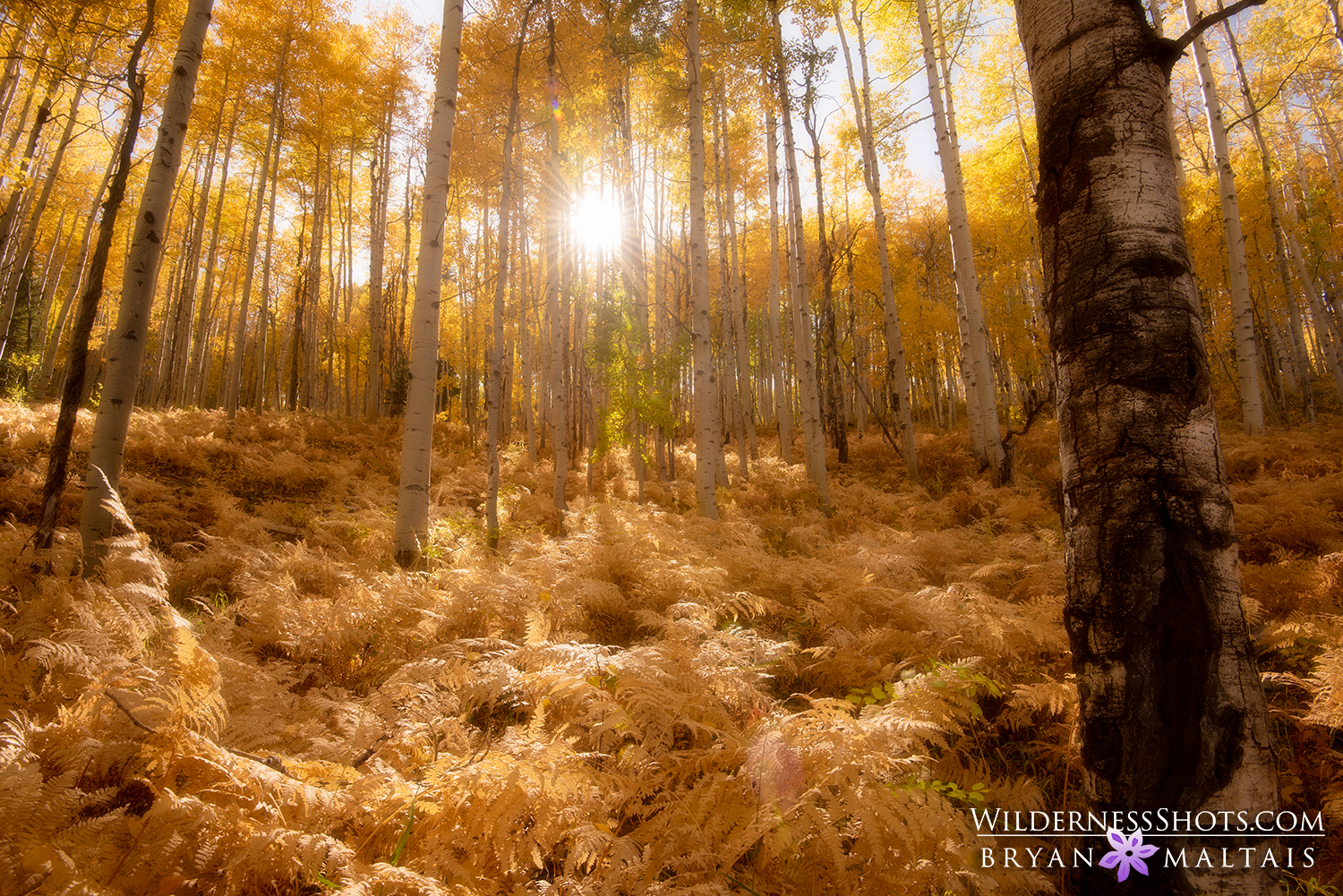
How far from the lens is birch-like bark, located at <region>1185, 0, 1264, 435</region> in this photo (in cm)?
975

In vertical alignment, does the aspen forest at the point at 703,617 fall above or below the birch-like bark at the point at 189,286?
below

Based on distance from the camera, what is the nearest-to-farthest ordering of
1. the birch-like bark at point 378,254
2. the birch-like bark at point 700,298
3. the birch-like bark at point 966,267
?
the birch-like bark at point 700,298 < the birch-like bark at point 966,267 < the birch-like bark at point 378,254

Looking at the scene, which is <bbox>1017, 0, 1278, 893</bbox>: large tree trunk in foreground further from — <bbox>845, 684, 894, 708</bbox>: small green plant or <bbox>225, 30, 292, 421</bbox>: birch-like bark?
<bbox>225, 30, 292, 421</bbox>: birch-like bark

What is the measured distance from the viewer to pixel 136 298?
4051 mm

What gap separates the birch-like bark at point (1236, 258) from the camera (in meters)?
9.75

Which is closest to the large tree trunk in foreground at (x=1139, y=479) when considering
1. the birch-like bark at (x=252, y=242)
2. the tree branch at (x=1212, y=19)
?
the tree branch at (x=1212, y=19)

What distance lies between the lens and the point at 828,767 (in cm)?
165

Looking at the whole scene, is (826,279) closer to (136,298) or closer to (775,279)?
(775,279)

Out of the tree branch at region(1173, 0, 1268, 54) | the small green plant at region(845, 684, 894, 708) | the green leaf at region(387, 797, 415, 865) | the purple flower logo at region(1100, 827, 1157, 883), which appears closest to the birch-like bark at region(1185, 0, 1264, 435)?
the tree branch at region(1173, 0, 1268, 54)

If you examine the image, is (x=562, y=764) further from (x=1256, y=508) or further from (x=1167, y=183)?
(x=1256, y=508)

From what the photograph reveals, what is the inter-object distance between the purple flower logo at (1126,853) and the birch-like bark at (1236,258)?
13.2m

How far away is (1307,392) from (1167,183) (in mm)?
19615

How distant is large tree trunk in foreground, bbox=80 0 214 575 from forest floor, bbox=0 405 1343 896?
477 mm

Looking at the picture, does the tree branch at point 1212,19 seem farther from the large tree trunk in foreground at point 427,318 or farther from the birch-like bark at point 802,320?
the birch-like bark at point 802,320
